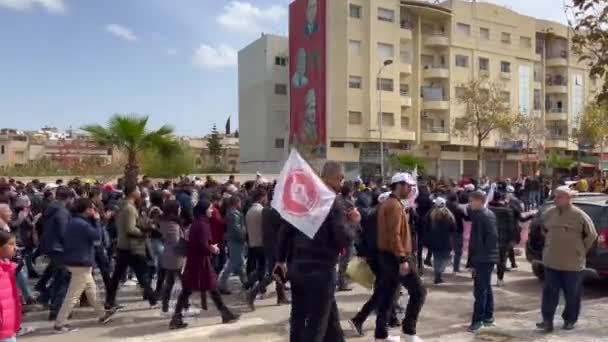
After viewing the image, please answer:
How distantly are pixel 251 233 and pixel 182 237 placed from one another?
1.56 m

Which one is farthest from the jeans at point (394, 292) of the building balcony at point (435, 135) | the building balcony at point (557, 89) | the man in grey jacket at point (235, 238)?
the building balcony at point (557, 89)

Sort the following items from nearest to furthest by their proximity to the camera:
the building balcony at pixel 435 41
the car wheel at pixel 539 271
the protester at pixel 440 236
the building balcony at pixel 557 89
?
the car wheel at pixel 539 271 < the protester at pixel 440 236 < the building balcony at pixel 435 41 < the building balcony at pixel 557 89

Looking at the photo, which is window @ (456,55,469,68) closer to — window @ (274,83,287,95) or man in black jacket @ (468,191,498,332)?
window @ (274,83,287,95)

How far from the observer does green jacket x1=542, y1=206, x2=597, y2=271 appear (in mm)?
6781

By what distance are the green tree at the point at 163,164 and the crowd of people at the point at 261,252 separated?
8.79 m

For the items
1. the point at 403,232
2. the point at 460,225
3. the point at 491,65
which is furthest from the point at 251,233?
the point at 491,65

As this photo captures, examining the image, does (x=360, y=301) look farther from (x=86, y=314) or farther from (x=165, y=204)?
(x=86, y=314)

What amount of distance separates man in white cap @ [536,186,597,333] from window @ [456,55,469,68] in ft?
148

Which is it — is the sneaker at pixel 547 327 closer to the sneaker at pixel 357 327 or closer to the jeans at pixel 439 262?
the sneaker at pixel 357 327

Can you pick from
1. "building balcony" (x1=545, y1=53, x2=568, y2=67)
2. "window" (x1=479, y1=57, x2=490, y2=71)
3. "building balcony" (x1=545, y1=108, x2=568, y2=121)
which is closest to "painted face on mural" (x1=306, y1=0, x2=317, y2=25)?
"window" (x1=479, y1=57, x2=490, y2=71)

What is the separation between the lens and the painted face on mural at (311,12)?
45.5m

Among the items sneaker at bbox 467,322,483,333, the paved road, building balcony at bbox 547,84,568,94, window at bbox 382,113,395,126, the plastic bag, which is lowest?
the paved road

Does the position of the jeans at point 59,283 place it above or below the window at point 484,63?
below

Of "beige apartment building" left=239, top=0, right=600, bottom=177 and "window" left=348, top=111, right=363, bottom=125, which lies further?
"window" left=348, top=111, right=363, bottom=125
